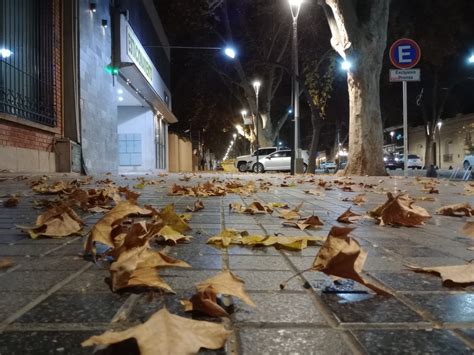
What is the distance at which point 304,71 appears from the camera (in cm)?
2611

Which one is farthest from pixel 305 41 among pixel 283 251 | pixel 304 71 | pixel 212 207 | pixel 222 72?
pixel 283 251

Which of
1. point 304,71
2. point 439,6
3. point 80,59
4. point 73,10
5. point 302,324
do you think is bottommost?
point 302,324

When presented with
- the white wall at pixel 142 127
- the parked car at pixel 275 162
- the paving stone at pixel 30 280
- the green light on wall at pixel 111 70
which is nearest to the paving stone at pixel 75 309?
the paving stone at pixel 30 280

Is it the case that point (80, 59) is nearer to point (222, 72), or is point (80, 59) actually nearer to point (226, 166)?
point (222, 72)

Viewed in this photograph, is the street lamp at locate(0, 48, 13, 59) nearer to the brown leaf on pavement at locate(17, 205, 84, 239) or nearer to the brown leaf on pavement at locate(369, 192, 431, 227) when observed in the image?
the brown leaf on pavement at locate(17, 205, 84, 239)

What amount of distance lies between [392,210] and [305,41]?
2404cm

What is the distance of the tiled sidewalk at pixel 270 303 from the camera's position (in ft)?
3.87

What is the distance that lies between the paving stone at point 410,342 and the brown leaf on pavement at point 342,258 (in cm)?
31

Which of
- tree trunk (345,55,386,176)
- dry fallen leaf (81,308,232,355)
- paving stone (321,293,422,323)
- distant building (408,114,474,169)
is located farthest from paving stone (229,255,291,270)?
distant building (408,114,474,169)

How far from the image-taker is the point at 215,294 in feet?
4.72

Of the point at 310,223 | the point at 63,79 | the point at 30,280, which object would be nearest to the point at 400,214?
the point at 310,223

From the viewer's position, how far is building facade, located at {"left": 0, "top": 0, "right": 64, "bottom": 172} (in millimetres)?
8102

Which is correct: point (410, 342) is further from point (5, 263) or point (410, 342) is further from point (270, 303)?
point (5, 263)

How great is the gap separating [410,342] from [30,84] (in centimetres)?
959
